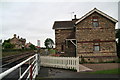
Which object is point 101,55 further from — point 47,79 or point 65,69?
point 47,79

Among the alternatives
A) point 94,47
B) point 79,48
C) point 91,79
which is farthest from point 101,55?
point 91,79

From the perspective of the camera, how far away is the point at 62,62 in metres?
11.9

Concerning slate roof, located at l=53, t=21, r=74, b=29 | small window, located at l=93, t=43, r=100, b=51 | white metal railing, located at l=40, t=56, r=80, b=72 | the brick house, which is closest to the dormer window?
the brick house

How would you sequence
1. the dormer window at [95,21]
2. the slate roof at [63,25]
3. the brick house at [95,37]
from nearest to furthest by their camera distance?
the brick house at [95,37] → the dormer window at [95,21] → the slate roof at [63,25]

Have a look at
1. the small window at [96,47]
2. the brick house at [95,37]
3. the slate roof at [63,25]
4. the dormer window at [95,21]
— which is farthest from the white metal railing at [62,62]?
the slate roof at [63,25]

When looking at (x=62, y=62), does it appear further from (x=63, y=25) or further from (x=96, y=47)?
(x=63, y=25)

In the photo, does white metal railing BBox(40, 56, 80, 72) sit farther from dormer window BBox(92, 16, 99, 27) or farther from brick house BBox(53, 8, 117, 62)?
dormer window BBox(92, 16, 99, 27)

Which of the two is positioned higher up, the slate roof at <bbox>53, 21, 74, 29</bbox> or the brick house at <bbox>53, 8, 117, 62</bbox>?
the slate roof at <bbox>53, 21, 74, 29</bbox>

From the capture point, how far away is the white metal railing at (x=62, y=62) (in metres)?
10.8

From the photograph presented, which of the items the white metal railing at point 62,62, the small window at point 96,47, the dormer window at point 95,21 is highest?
the dormer window at point 95,21

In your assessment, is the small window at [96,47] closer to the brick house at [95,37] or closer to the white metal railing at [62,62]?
the brick house at [95,37]

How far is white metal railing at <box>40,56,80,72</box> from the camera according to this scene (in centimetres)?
1082

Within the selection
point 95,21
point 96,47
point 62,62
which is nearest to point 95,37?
point 96,47

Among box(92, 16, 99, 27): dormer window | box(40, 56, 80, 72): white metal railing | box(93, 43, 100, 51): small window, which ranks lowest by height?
box(40, 56, 80, 72): white metal railing
